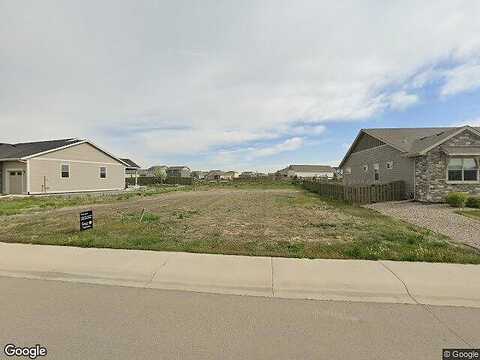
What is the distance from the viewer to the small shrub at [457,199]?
14328mm

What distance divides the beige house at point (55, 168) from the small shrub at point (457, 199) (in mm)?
29282

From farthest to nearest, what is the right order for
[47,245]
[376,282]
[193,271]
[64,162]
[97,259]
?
1. [64,162]
2. [47,245]
3. [97,259]
4. [193,271]
5. [376,282]

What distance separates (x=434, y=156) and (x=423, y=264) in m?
13.7

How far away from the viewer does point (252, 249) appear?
21.3 ft

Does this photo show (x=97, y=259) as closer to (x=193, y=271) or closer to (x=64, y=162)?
(x=193, y=271)

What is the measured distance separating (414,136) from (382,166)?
11.6 ft

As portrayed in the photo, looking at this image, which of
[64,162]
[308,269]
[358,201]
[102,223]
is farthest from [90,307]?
[64,162]

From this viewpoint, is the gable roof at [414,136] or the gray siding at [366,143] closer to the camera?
the gable roof at [414,136]

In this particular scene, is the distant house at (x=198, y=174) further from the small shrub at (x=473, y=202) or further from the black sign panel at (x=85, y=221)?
the black sign panel at (x=85, y=221)

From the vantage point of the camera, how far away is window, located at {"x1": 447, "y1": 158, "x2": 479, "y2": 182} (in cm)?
1631

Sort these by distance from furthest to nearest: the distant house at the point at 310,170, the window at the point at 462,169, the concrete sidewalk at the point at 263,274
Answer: the distant house at the point at 310,170 → the window at the point at 462,169 → the concrete sidewalk at the point at 263,274

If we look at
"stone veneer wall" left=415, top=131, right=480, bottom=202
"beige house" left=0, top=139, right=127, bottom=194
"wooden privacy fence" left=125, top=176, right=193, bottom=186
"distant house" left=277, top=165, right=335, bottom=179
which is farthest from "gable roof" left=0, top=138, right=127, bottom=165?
"distant house" left=277, top=165, right=335, bottom=179

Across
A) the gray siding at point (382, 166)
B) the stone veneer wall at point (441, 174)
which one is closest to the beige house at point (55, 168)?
the gray siding at point (382, 166)

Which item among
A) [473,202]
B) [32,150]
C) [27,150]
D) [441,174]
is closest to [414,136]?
[441,174]
